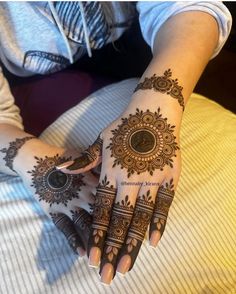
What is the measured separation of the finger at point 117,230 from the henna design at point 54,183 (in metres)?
0.09

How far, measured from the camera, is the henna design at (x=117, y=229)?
521 mm

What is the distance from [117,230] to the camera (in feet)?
1.75

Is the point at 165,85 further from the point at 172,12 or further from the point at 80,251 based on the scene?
the point at 80,251

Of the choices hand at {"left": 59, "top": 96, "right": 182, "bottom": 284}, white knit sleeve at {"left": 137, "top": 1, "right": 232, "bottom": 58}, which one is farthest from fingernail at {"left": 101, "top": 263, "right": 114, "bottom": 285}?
white knit sleeve at {"left": 137, "top": 1, "right": 232, "bottom": 58}

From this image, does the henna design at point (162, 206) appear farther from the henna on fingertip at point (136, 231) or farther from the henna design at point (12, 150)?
the henna design at point (12, 150)

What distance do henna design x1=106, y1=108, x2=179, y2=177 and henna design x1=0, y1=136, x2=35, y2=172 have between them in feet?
0.62

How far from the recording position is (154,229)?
0.54 metres

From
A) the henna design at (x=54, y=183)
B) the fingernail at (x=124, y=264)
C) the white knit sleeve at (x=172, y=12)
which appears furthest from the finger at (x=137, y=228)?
the white knit sleeve at (x=172, y=12)

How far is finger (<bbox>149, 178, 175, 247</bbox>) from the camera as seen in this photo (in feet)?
1.78

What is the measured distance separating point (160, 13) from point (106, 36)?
0.51 feet

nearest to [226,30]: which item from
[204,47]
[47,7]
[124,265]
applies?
[204,47]

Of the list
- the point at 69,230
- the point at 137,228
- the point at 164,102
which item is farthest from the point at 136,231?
the point at 164,102

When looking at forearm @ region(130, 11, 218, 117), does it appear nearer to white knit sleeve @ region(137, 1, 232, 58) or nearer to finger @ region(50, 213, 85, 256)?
Answer: white knit sleeve @ region(137, 1, 232, 58)

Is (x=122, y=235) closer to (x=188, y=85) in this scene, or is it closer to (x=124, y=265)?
(x=124, y=265)
